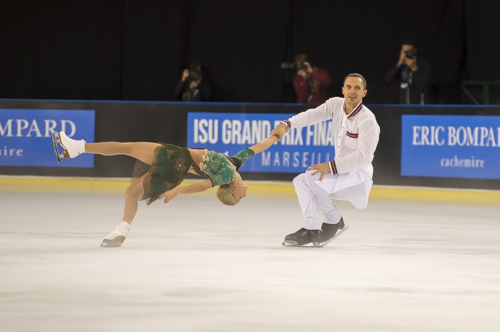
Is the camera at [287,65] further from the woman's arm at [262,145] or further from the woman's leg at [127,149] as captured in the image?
the woman's leg at [127,149]

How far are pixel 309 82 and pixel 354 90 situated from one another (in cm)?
544

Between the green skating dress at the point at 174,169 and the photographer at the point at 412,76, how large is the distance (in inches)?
221

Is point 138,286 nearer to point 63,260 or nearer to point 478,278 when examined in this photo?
point 63,260

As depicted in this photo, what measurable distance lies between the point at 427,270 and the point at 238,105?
554cm

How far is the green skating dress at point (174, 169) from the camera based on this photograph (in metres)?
5.66

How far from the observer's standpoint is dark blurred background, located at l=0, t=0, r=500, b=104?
40.4 ft

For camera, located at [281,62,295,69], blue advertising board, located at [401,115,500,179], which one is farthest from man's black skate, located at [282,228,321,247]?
camera, located at [281,62,295,69]

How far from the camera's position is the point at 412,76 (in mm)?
10867

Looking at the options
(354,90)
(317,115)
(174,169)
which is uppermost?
(354,90)

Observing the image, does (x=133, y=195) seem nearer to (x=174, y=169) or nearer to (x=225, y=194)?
(x=174, y=169)

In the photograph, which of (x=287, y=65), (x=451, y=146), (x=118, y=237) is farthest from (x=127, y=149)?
(x=287, y=65)

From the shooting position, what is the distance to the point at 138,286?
4.57m

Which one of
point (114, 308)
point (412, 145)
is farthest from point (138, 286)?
point (412, 145)

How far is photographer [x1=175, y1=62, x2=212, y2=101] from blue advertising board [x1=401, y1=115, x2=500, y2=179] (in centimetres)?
303
